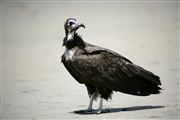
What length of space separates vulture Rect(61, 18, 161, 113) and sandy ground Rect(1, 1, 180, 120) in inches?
16.9

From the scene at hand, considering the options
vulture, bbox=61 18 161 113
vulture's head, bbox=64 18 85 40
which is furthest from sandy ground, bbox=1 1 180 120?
vulture's head, bbox=64 18 85 40

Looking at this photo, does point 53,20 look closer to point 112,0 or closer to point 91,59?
point 112,0

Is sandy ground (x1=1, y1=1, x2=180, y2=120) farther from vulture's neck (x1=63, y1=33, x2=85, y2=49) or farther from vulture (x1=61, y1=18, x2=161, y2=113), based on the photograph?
vulture's neck (x1=63, y1=33, x2=85, y2=49)

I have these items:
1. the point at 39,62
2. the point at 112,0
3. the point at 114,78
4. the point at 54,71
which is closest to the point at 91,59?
the point at 114,78

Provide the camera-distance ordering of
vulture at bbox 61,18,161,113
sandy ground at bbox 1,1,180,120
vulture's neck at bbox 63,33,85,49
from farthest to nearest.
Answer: sandy ground at bbox 1,1,180,120 < vulture's neck at bbox 63,33,85,49 < vulture at bbox 61,18,161,113

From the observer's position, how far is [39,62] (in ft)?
71.8

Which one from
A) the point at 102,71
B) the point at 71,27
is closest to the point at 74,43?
the point at 71,27

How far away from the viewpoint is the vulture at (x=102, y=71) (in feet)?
44.3

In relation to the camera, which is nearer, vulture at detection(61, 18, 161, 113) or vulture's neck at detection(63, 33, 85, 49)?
vulture at detection(61, 18, 161, 113)

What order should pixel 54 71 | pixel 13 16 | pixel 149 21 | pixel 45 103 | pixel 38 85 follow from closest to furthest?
pixel 45 103 → pixel 38 85 → pixel 54 71 → pixel 149 21 → pixel 13 16

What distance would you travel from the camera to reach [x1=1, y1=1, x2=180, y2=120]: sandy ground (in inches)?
577

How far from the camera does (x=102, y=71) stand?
13.6 metres

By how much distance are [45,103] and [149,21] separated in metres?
14.9

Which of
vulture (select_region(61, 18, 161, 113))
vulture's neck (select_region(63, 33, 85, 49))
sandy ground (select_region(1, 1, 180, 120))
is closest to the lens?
vulture (select_region(61, 18, 161, 113))
